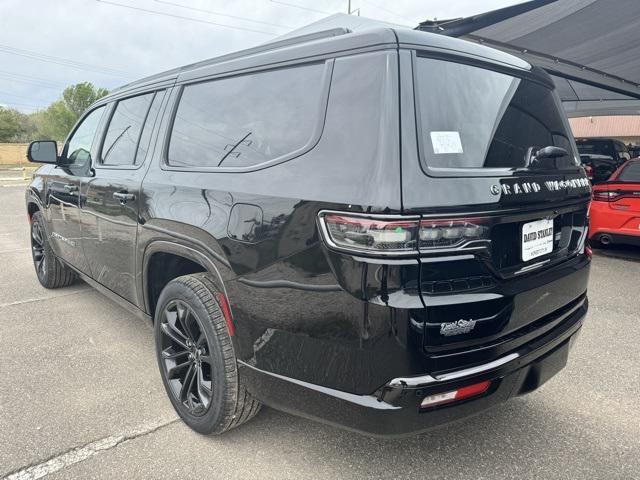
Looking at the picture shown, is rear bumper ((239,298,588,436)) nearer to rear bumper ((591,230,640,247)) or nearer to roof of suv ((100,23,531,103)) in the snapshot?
roof of suv ((100,23,531,103))

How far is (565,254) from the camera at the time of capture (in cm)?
220

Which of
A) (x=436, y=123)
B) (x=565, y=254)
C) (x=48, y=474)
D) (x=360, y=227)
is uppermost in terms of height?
(x=436, y=123)

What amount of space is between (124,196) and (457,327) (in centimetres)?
217

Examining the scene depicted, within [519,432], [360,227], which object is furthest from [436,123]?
[519,432]

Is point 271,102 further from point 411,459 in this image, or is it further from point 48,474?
point 48,474

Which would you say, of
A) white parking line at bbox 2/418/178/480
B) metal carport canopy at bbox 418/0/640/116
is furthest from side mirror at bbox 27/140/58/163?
metal carport canopy at bbox 418/0/640/116

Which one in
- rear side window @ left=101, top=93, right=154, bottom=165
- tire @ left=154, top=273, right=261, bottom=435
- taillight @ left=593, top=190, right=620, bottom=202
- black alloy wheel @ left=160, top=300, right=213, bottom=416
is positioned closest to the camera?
tire @ left=154, top=273, right=261, bottom=435

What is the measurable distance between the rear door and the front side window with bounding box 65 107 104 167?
0.29m

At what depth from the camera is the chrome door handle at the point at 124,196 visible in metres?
2.76

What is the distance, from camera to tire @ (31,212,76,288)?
15.0 ft

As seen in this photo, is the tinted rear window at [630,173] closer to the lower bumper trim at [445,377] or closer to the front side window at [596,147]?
the lower bumper trim at [445,377]

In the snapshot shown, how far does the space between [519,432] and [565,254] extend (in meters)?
1.00

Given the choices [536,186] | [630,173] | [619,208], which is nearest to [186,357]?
[536,186]

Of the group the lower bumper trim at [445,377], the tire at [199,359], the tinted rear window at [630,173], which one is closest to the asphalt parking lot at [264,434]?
the tire at [199,359]
